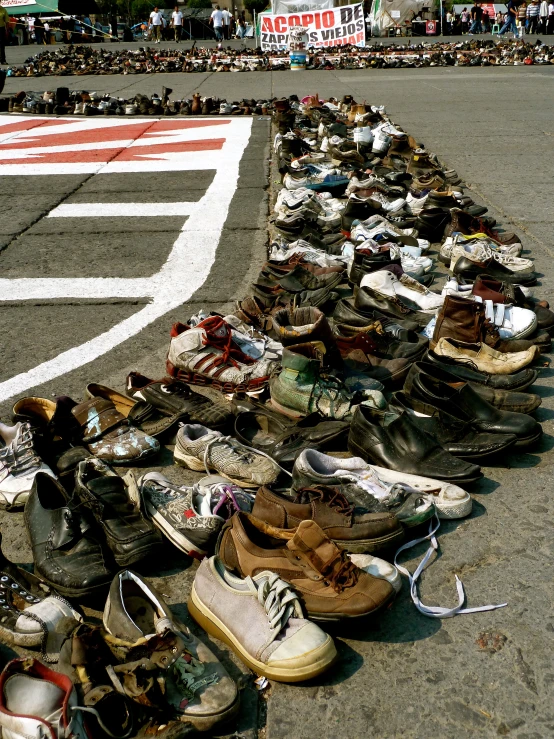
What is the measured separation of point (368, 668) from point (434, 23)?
59.7 meters

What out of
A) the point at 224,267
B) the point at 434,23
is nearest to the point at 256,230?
the point at 224,267

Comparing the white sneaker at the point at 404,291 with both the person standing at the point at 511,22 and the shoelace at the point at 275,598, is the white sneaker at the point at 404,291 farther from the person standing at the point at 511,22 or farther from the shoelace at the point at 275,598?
the person standing at the point at 511,22

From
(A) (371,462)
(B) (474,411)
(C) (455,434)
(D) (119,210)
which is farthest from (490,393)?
(D) (119,210)

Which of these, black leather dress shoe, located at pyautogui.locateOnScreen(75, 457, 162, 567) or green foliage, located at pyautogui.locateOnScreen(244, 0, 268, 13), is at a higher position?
green foliage, located at pyautogui.locateOnScreen(244, 0, 268, 13)

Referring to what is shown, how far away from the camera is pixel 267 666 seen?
7.64ft

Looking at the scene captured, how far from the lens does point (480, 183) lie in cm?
899

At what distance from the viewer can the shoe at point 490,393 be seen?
12.6ft

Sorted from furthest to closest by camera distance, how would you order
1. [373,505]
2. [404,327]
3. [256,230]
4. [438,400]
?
1. [256,230]
2. [404,327]
3. [438,400]
4. [373,505]

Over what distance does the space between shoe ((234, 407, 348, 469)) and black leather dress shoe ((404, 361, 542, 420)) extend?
→ 1.67 ft

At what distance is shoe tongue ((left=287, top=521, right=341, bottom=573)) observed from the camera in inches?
99.7

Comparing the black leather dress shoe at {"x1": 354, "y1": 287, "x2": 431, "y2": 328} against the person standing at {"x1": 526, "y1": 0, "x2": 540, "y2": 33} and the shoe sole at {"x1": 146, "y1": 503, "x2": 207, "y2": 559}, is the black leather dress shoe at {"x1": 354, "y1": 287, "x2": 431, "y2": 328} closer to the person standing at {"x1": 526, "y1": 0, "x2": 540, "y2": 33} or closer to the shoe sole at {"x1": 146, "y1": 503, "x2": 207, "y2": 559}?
the shoe sole at {"x1": 146, "y1": 503, "x2": 207, "y2": 559}

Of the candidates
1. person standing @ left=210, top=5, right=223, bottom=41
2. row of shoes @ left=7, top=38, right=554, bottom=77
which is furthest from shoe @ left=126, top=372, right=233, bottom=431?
person standing @ left=210, top=5, right=223, bottom=41

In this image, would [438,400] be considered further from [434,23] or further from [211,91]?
[434,23]

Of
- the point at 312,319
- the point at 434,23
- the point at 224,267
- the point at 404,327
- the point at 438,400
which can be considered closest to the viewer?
the point at 438,400
